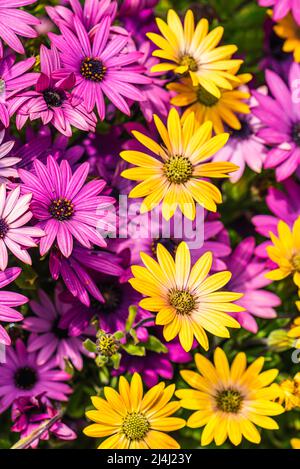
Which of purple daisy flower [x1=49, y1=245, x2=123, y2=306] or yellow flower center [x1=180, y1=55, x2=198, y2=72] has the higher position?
yellow flower center [x1=180, y1=55, x2=198, y2=72]

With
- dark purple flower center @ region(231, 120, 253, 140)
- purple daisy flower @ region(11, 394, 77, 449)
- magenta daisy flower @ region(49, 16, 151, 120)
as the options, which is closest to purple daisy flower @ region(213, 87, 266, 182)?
dark purple flower center @ region(231, 120, 253, 140)

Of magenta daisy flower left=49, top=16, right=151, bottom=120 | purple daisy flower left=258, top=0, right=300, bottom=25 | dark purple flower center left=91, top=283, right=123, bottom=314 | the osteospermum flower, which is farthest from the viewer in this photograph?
purple daisy flower left=258, top=0, right=300, bottom=25

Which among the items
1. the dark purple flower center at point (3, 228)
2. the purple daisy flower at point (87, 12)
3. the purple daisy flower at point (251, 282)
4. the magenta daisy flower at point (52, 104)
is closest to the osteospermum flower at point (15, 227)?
the dark purple flower center at point (3, 228)

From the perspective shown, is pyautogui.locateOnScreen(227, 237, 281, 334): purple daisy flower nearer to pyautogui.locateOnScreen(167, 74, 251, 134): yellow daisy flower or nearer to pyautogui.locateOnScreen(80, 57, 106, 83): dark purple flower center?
pyautogui.locateOnScreen(167, 74, 251, 134): yellow daisy flower

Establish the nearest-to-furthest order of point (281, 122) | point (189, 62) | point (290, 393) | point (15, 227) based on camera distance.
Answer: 1. point (15, 227)
2. point (290, 393)
3. point (189, 62)
4. point (281, 122)

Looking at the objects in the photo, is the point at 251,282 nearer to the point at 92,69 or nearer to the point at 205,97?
the point at 205,97

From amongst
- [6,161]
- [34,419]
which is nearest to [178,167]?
[6,161]
